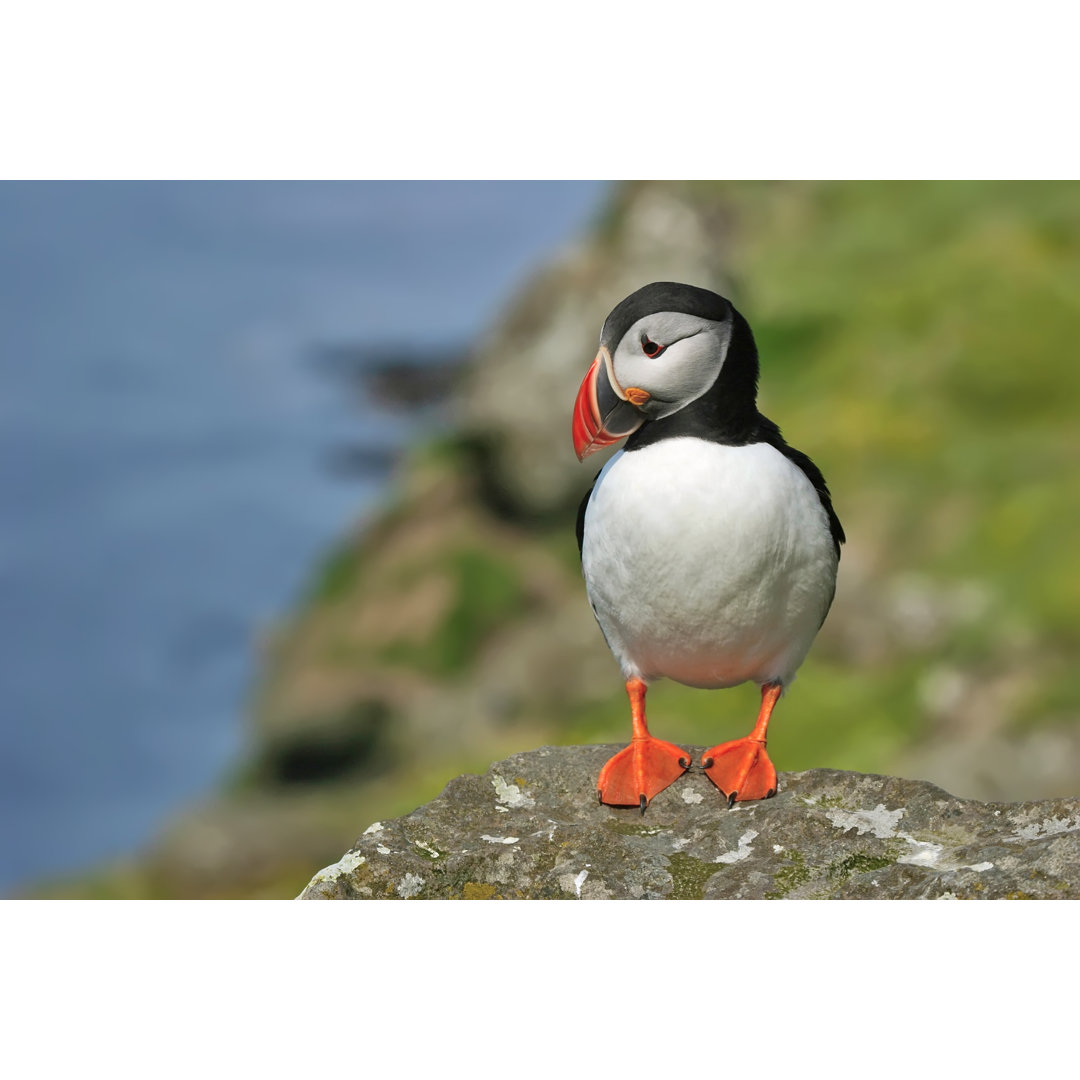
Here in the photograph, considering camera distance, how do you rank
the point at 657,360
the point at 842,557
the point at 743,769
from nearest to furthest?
the point at 657,360, the point at 743,769, the point at 842,557

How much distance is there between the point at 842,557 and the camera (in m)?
13.0

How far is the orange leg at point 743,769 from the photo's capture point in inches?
203

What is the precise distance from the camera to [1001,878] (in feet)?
14.4

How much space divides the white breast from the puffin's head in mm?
161

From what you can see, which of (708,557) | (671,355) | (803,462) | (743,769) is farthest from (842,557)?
(671,355)

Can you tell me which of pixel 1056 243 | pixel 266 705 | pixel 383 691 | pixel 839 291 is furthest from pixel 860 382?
pixel 266 705

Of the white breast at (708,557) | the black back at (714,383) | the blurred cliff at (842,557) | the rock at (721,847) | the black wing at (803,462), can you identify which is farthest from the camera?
the blurred cliff at (842,557)

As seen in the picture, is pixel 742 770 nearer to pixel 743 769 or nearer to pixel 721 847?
pixel 743 769

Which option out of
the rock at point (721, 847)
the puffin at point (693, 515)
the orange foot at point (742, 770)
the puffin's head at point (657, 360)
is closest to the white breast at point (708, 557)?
the puffin at point (693, 515)

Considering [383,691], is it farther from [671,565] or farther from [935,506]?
[671,565]

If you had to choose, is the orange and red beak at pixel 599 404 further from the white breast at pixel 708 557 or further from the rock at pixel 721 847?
the rock at pixel 721 847

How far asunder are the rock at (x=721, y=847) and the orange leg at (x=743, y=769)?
0.05 meters

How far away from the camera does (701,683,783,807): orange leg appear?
5.16 meters

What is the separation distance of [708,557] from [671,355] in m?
0.68
